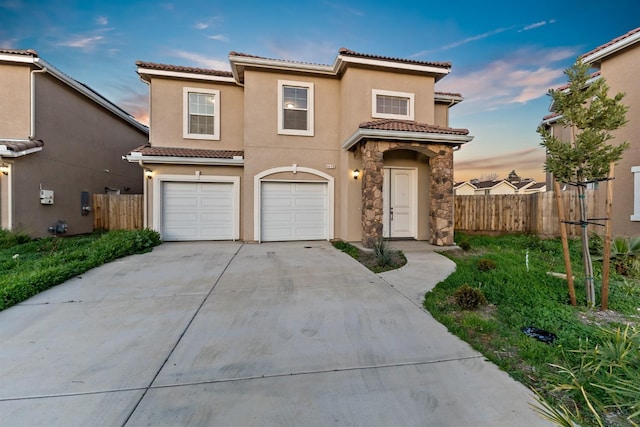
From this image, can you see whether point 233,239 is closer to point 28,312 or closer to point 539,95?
point 28,312

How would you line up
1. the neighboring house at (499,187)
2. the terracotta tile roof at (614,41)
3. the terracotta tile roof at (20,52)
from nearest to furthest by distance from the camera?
1. the terracotta tile roof at (614,41)
2. the terracotta tile roof at (20,52)
3. the neighboring house at (499,187)

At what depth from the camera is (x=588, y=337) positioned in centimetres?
301

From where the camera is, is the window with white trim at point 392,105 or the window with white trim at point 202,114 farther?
the window with white trim at point 202,114

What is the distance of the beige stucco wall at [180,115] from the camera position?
969 cm

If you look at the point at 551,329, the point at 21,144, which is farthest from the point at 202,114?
the point at 551,329

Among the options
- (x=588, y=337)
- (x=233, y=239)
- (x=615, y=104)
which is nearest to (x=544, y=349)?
(x=588, y=337)

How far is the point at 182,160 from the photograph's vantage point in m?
9.12

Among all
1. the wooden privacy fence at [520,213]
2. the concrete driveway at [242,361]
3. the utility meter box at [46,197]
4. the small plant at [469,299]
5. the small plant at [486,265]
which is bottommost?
the concrete driveway at [242,361]

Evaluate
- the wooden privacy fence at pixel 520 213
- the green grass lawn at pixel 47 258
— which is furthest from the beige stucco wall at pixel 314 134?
the wooden privacy fence at pixel 520 213

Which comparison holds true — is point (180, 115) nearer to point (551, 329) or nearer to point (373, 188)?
point (373, 188)

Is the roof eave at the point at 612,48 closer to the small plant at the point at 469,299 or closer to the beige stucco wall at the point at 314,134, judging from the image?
the beige stucco wall at the point at 314,134

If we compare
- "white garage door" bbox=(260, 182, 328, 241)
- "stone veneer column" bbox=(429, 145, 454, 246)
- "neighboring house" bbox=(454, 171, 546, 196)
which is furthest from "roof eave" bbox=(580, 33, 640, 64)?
"neighboring house" bbox=(454, 171, 546, 196)

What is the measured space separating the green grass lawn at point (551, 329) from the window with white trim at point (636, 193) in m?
3.70

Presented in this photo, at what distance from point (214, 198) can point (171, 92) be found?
13.9ft
